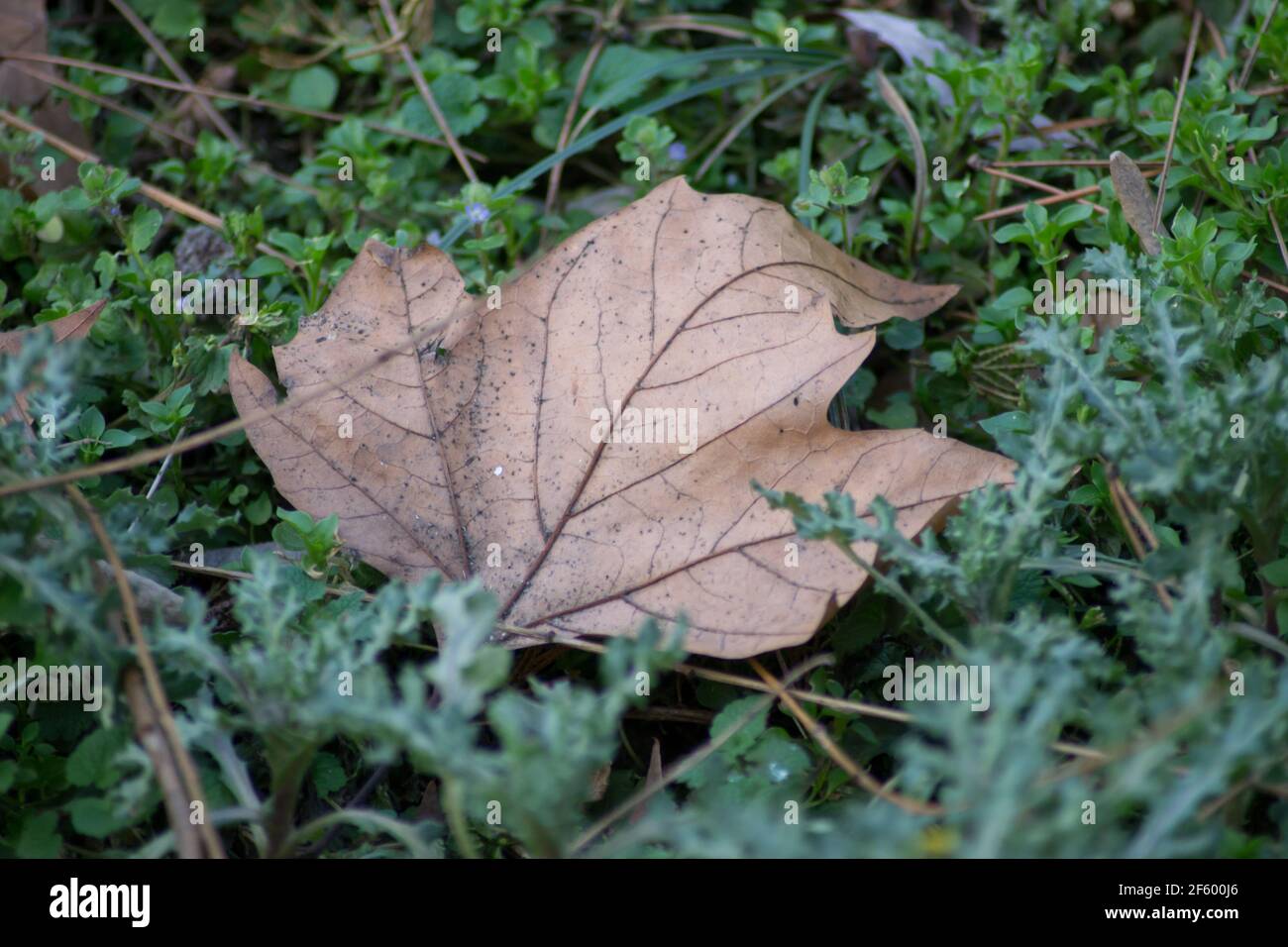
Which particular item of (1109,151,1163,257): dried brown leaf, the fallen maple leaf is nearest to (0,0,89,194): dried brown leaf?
the fallen maple leaf

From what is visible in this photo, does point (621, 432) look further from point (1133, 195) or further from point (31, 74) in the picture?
point (31, 74)

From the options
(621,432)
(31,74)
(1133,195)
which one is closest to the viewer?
(621,432)

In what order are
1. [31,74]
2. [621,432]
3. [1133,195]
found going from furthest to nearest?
[31,74] → [1133,195] → [621,432]

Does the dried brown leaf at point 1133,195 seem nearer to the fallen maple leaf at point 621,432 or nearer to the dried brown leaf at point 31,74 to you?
the fallen maple leaf at point 621,432

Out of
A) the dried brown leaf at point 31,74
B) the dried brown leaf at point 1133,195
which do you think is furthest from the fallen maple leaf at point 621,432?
the dried brown leaf at point 31,74

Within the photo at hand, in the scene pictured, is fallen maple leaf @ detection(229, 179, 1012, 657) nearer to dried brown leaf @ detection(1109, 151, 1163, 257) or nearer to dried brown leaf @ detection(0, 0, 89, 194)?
dried brown leaf @ detection(1109, 151, 1163, 257)

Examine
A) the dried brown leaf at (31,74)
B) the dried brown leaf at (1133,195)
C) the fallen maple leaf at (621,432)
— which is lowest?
the fallen maple leaf at (621,432)

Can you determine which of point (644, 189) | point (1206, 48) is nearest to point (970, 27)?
point (1206, 48)

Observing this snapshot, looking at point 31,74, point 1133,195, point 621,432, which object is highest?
point 31,74

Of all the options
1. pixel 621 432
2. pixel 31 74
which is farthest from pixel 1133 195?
pixel 31 74
